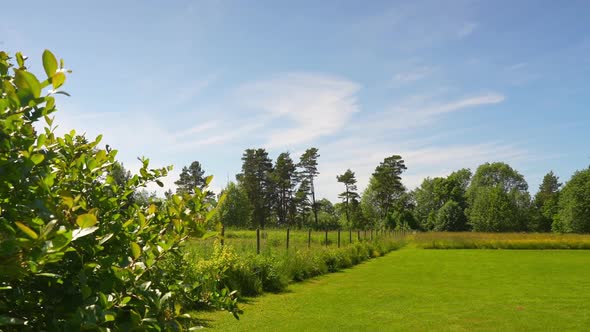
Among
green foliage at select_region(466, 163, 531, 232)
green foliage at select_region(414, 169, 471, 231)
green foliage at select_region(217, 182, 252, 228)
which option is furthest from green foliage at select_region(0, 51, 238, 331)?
green foliage at select_region(414, 169, 471, 231)

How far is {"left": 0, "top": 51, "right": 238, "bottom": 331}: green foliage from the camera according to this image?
0.91m

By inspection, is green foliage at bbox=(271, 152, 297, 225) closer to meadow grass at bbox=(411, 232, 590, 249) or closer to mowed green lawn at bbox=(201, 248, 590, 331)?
meadow grass at bbox=(411, 232, 590, 249)

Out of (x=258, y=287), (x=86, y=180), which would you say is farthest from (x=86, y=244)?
(x=258, y=287)

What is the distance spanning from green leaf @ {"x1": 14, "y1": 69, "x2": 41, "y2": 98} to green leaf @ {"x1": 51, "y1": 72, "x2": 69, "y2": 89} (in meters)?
0.04

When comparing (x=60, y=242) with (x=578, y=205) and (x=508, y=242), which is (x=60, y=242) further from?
(x=578, y=205)

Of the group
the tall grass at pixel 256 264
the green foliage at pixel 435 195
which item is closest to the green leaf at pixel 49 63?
the tall grass at pixel 256 264

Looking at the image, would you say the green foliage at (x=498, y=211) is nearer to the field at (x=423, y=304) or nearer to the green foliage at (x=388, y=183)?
the green foliage at (x=388, y=183)

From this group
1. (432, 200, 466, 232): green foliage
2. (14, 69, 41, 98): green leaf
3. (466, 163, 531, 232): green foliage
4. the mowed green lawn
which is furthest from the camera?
(432, 200, 466, 232): green foliage

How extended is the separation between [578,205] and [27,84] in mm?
56174

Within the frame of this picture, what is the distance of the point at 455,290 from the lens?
11.0 metres

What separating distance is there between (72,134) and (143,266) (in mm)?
801

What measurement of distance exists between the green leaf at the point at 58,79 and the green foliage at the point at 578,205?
183ft

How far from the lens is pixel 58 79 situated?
972 millimetres

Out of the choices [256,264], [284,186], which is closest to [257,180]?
[284,186]
